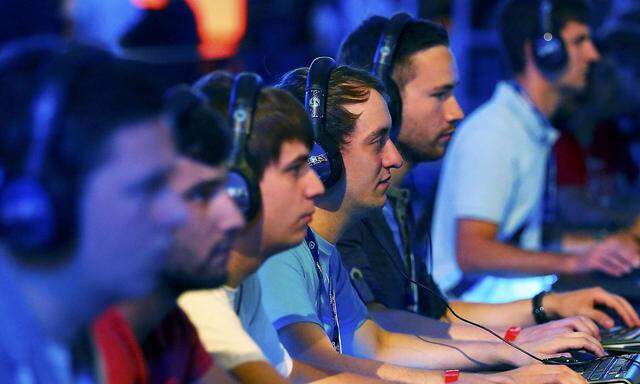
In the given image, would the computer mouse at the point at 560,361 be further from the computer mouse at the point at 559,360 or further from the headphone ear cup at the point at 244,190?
the headphone ear cup at the point at 244,190

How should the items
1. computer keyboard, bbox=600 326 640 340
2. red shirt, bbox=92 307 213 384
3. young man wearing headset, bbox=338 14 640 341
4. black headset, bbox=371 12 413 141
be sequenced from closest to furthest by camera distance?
1. red shirt, bbox=92 307 213 384
2. computer keyboard, bbox=600 326 640 340
3. young man wearing headset, bbox=338 14 640 341
4. black headset, bbox=371 12 413 141

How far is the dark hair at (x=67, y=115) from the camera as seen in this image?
1156 mm

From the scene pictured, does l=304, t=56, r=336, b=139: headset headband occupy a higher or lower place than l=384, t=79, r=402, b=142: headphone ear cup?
higher

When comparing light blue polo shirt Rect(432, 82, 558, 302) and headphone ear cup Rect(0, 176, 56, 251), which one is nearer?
headphone ear cup Rect(0, 176, 56, 251)

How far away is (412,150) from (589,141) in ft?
7.49

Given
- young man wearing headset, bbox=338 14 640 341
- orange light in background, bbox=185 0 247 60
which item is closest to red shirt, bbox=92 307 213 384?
young man wearing headset, bbox=338 14 640 341

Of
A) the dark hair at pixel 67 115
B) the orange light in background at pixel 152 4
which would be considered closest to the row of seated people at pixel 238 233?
the dark hair at pixel 67 115

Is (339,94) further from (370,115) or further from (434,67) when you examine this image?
(434,67)

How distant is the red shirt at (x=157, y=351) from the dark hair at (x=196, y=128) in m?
0.20

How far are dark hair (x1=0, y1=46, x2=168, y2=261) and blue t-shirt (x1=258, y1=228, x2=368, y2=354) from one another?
602 millimetres

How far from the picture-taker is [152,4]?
18.4 feet

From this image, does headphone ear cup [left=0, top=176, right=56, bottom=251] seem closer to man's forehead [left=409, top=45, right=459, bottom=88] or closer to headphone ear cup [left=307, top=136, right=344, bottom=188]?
headphone ear cup [left=307, top=136, right=344, bottom=188]

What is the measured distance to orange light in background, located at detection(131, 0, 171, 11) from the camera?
5516 millimetres

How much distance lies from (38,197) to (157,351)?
0.32 meters
